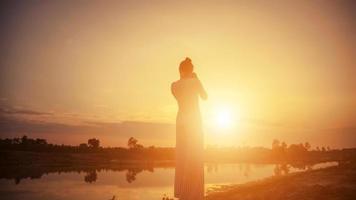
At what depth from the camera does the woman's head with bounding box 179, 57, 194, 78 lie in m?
8.03

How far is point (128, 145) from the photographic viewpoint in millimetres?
144875

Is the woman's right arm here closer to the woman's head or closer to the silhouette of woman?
the silhouette of woman

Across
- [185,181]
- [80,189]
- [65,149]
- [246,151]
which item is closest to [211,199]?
[185,181]

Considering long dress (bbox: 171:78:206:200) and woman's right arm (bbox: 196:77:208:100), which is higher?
woman's right arm (bbox: 196:77:208:100)

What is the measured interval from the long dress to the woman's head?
165 millimetres

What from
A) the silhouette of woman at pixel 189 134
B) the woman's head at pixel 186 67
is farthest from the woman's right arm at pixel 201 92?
the woman's head at pixel 186 67

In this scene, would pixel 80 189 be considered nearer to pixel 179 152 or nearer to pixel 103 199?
pixel 103 199

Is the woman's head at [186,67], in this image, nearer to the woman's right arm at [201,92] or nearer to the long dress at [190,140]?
the long dress at [190,140]

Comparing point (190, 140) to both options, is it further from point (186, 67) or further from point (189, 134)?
point (186, 67)

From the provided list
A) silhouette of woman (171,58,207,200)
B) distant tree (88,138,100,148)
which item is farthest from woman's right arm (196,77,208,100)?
distant tree (88,138,100,148)

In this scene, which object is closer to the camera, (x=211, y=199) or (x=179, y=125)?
(x=179, y=125)

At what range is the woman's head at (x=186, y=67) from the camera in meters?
8.03

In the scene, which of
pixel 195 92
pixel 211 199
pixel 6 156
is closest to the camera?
pixel 195 92

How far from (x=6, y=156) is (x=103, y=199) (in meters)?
51.7
